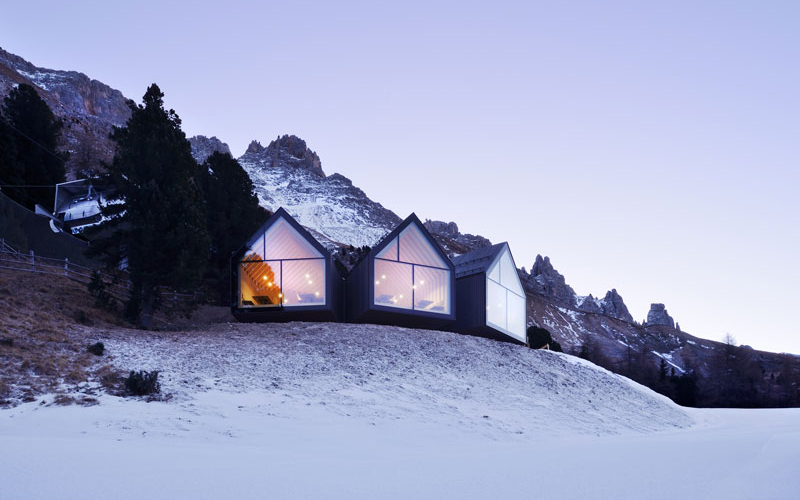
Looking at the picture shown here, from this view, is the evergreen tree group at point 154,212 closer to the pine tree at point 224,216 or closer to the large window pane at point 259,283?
the large window pane at point 259,283

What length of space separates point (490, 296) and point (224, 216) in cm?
1473

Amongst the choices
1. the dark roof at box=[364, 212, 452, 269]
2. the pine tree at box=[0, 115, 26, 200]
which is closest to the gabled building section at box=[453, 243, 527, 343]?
the dark roof at box=[364, 212, 452, 269]

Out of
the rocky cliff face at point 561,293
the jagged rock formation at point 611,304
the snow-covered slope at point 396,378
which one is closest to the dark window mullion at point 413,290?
the snow-covered slope at point 396,378

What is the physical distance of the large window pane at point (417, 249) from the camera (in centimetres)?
2686

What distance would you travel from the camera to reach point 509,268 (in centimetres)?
3033

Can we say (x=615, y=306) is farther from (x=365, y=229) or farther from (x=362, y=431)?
(x=362, y=431)

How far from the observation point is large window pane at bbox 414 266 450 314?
26641mm

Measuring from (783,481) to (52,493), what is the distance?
28.2 feet

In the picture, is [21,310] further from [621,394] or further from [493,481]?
[621,394]

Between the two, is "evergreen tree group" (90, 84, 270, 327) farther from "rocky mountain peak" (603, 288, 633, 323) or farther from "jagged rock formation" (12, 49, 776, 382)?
"rocky mountain peak" (603, 288, 633, 323)

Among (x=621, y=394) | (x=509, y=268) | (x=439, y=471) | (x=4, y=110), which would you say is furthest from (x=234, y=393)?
(x=4, y=110)

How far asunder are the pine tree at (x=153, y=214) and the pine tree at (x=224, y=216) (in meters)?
7.48

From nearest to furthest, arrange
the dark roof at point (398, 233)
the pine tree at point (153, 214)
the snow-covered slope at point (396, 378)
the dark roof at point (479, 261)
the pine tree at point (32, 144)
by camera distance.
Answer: the snow-covered slope at point (396, 378) → the pine tree at point (153, 214) → the dark roof at point (398, 233) → the dark roof at point (479, 261) → the pine tree at point (32, 144)

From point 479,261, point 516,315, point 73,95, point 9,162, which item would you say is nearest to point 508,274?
point 479,261
